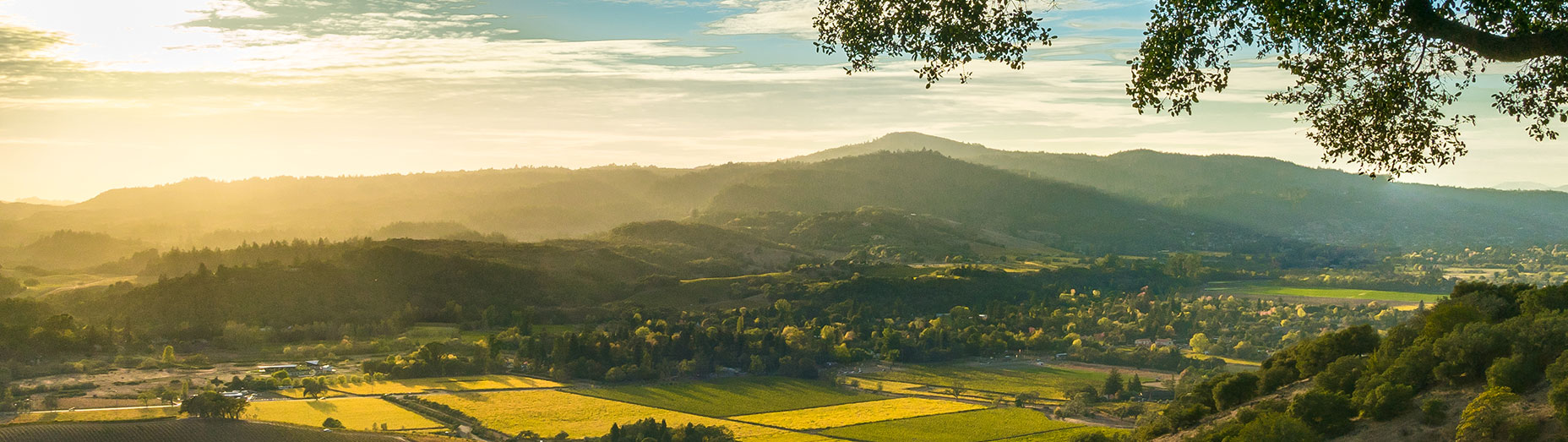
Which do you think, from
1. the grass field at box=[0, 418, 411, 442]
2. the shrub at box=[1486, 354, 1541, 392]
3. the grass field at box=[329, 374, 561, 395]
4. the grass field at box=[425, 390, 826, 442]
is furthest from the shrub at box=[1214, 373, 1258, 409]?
the grass field at box=[329, 374, 561, 395]

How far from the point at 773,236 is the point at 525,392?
119261 mm

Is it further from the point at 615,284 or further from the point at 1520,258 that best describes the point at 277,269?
the point at 1520,258

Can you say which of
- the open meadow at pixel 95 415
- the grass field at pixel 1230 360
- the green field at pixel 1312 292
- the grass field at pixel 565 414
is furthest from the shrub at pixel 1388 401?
the green field at pixel 1312 292

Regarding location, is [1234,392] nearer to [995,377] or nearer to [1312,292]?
[995,377]

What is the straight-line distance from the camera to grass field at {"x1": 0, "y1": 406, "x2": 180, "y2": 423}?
185ft

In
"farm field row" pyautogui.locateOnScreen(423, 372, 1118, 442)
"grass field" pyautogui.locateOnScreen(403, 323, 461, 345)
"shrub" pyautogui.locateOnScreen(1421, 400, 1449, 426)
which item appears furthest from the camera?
"grass field" pyautogui.locateOnScreen(403, 323, 461, 345)

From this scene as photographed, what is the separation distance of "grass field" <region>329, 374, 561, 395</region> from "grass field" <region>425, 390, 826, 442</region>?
9.34 feet

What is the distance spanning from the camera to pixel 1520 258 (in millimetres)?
195250

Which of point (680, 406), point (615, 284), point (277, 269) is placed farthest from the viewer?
point (615, 284)

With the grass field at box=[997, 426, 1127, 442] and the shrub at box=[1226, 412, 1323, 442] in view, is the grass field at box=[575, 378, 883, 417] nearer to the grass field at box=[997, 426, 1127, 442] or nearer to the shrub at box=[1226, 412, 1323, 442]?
the grass field at box=[997, 426, 1127, 442]

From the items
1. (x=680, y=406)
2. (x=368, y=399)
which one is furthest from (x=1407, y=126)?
(x=368, y=399)

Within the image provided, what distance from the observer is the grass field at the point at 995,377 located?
80812 millimetres

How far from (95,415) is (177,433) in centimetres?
1289

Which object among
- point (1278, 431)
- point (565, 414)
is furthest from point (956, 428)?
point (1278, 431)
